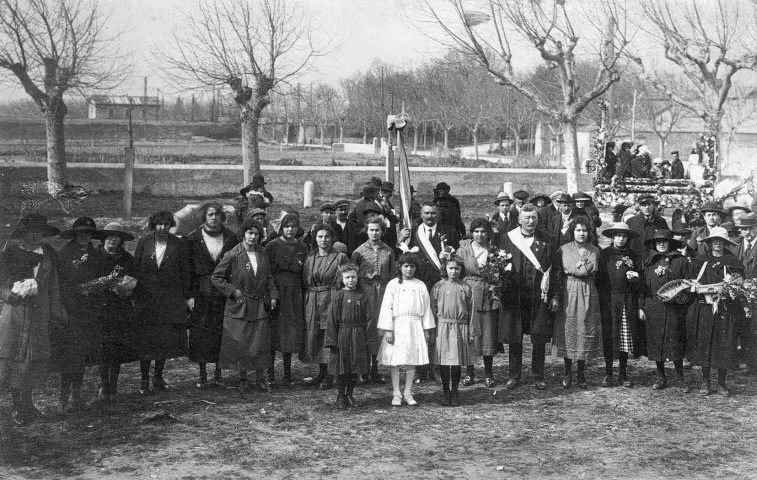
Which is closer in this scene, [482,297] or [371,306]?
[371,306]

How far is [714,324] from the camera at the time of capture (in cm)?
857

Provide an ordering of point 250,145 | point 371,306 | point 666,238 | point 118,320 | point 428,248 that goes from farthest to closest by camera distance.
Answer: point 250,145 → point 428,248 → point 666,238 → point 371,306 → point 118,320

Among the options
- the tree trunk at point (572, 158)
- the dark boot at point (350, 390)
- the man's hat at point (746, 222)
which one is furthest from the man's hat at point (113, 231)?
the tree trunk at point (572, 158)

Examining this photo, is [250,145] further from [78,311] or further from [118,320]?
[78,311]

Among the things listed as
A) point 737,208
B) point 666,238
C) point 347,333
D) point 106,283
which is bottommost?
point 347,333

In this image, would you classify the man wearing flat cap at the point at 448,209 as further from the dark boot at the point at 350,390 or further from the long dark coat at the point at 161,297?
the long dark coat at the point at 161,297

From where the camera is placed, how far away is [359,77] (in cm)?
6438

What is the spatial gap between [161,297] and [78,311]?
0.79m

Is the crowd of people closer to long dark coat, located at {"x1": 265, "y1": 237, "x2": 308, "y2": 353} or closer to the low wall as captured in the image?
long dark coat, located at {"x1": 265, "y1": 237, "x2": 308, "y2": 353}

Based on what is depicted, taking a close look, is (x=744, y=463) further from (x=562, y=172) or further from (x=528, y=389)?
(x=562, y=172)

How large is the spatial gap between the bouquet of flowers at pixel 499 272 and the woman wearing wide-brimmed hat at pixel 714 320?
184cm

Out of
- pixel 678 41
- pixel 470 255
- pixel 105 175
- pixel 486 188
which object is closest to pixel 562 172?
pixel 486 188

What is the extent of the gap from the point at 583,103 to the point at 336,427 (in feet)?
49.2

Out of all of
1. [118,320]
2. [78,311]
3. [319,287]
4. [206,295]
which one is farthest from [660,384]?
[78,311]
